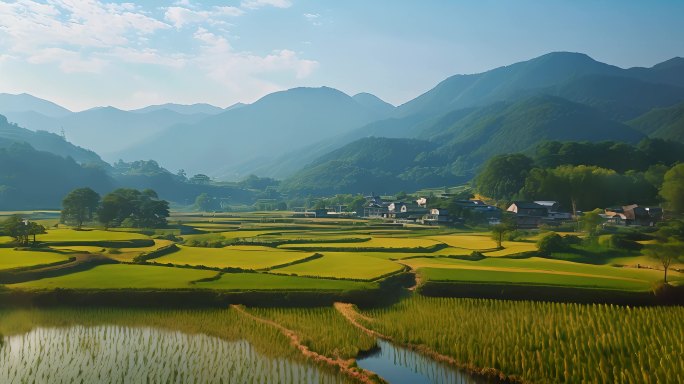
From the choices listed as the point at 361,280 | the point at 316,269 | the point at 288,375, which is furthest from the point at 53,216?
the point at 288,375

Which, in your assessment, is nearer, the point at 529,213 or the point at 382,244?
the point at 382,244

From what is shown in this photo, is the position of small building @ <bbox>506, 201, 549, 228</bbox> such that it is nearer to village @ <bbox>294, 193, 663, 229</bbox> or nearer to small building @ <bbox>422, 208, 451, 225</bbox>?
village @ <bbox>294, 193, 663, 229</bbox>

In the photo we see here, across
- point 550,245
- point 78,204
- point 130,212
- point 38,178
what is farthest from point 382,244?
point 38,178

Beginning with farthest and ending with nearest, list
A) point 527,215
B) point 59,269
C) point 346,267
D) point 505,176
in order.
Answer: point 505,176
point 527,215
point 346,267
point 59,269

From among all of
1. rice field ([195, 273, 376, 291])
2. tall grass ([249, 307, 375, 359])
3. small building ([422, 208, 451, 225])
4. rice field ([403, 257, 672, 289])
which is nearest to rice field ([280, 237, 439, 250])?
rice field ([403, 257, 672, 289])

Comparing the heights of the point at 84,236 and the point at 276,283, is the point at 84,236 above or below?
above

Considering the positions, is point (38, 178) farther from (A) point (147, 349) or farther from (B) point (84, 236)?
(A) point (147, 349)

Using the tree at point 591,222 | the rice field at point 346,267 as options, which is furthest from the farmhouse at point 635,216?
the rice field at point 346,267

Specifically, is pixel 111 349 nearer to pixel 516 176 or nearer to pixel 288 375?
pixel 288 375
